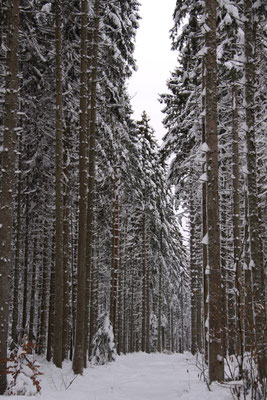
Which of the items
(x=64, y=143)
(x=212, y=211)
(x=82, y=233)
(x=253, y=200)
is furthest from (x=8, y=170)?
(x=64, y=143)

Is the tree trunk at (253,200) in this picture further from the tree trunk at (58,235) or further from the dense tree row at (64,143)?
the tree trunk at (58,235)

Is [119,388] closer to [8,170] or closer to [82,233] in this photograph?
[82,233]

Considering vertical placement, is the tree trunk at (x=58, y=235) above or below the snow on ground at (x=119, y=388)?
above

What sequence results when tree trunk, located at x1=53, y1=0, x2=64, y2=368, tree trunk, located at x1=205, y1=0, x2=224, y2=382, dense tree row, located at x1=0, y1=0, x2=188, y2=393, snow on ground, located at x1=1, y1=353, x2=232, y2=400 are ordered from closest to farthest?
snow on ground, located at x1=1, y1=353, x2=232, y2=400, tree trunk, located at x1=205, y1=0, x2=224, y2=382, dense tree row, located at x1=0, y1=0, x2=188, y2=393, tree trunk, located at x1=53, y1=0, x2=64, y2=368

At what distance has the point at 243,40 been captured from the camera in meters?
8.22

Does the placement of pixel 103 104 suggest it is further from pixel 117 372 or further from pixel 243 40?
pixel 117 372

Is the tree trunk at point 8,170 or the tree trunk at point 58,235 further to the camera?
the tree trunk at point 58,235

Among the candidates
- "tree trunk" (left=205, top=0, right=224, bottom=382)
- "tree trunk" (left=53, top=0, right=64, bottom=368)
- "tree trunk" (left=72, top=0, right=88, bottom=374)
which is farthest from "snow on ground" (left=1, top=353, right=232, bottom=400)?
"tree trunk" (left=53, top=0, right=64, bottom=368)

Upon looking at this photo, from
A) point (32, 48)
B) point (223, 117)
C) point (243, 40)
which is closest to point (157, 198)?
point (223, 117)

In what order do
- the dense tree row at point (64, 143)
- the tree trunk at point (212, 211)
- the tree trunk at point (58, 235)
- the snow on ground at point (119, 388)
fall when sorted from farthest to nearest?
1. the tree trunk at point (58, 235)
2. the dense tree row at point (64, 143)
3. the tree trunk at point (212, 211)
4. the snow on ground at point (119, 388)

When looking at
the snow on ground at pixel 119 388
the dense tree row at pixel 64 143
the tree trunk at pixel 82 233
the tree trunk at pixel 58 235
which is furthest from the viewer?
the tree trunk at pixel 58 235

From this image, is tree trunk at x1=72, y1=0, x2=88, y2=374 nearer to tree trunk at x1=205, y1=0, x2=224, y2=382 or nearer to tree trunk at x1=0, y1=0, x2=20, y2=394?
tree trunk at x1=0, y1=0, x2=20, y2=394

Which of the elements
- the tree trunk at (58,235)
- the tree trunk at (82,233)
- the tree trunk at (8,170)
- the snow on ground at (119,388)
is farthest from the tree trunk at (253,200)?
the tree trunk at (58,235)

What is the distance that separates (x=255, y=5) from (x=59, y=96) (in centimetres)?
578
